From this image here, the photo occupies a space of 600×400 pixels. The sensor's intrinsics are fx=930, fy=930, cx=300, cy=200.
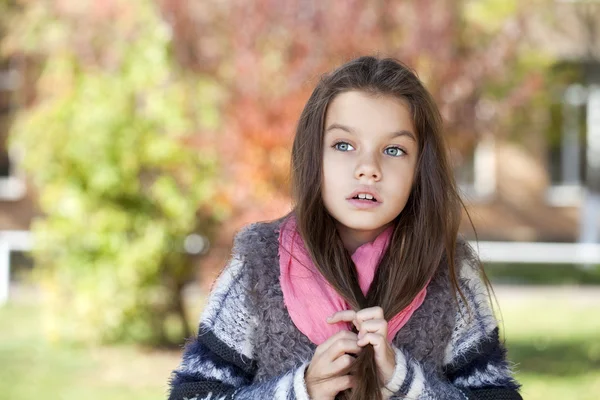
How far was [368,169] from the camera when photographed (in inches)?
74.2

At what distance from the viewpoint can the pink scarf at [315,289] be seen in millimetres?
1881

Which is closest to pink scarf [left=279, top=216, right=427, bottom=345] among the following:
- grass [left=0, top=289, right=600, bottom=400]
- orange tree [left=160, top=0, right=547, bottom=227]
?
orange tree [left=160, top=0, right=547, bottom=227]

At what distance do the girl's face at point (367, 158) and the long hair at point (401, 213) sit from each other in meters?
0.02

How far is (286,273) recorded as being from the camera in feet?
6.35

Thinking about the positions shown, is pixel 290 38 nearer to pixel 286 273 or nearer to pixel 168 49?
pixel 168 49

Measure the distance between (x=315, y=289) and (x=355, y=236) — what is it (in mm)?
180

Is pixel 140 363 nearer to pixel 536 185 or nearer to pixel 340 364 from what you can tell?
pixel 340 364

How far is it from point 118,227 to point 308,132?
586cm

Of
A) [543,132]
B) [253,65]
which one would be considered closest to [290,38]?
[253,65]

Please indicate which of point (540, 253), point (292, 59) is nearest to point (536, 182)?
point (540, 253)

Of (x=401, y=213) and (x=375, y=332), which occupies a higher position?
(x=401, y=213)

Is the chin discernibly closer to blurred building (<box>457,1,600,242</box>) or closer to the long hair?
the long hair

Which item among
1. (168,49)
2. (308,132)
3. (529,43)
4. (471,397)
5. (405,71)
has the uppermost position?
(529,43)

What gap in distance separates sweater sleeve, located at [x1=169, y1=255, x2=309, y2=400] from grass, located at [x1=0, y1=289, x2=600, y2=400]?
449 cm
